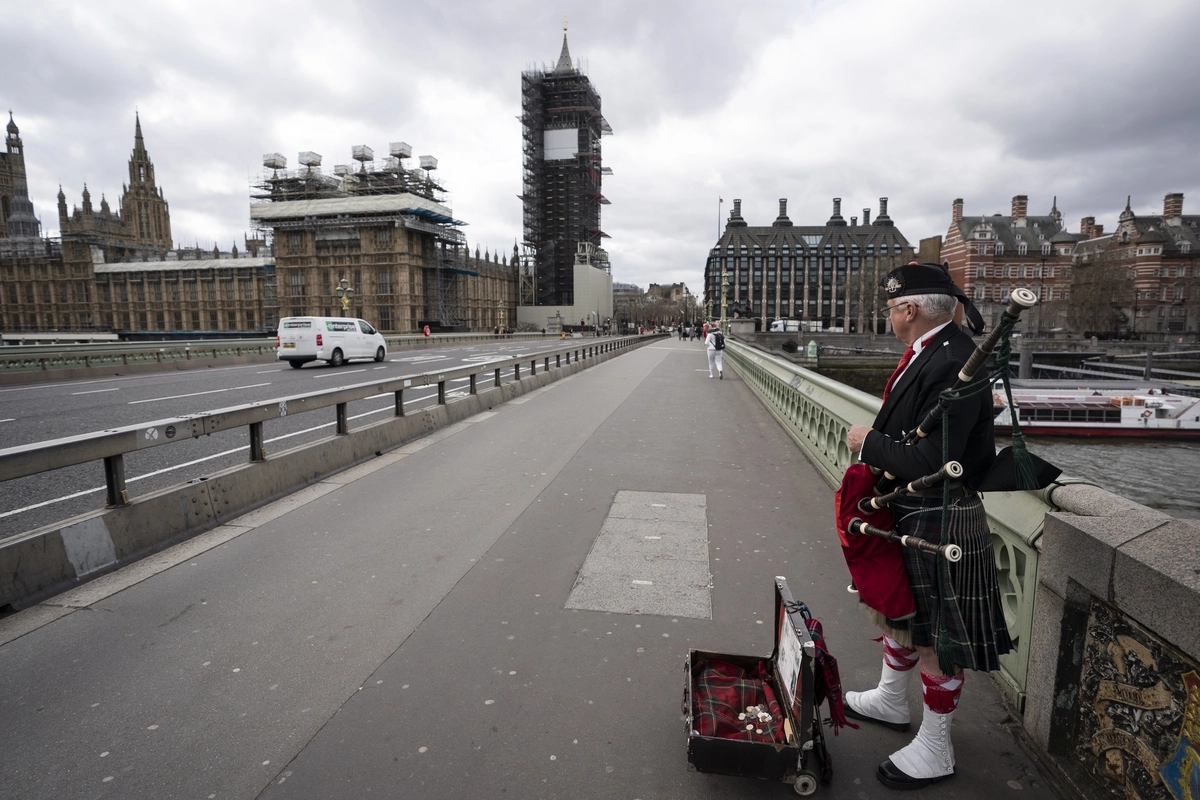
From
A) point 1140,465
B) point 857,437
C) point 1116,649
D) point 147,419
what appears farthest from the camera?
point 1140,465

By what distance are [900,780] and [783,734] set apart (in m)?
0.49

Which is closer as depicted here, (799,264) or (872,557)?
(872,557)

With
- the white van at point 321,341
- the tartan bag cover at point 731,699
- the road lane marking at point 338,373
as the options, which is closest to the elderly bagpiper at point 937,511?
the tartan bag cover at point 731,699

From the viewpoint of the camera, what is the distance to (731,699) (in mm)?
2818

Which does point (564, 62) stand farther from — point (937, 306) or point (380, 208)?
point (937, 306)

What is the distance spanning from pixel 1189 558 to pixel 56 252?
134488 mm

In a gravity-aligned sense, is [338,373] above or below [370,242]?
below

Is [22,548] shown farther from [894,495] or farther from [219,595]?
[894,495]

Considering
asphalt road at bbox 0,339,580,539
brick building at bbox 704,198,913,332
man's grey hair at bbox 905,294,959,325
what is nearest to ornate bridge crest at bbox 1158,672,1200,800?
man's grey hair at bbox 905,294,959,325

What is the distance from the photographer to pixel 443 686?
3232 mm

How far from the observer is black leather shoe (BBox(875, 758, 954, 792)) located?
102 inches

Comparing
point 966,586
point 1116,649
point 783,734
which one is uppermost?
point 966,586

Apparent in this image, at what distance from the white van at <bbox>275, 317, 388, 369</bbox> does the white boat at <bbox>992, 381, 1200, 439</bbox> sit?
98.3 ft

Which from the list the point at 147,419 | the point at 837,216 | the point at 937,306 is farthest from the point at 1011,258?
the point at 937,306
